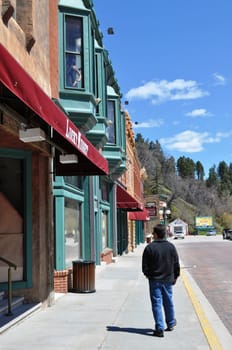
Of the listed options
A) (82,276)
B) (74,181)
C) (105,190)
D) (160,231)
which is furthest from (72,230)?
(105,190)

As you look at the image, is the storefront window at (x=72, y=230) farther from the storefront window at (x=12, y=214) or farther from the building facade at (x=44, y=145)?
the storefront window at (x=12, y=214)

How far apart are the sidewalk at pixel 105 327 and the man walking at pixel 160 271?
40 centimetres

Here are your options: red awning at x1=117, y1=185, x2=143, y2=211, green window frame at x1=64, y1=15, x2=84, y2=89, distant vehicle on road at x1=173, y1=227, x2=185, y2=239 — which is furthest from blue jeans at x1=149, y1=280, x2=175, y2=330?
distant vehicle on road at x1=173, y1=227, x2=185, y2=239

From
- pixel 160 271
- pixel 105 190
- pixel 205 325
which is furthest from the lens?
pixel 105 190

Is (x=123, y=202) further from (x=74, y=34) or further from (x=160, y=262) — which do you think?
(x=160, y=262)

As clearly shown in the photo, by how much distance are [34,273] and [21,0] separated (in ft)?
16.8

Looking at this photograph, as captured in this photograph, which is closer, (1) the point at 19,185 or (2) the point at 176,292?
(1) the point at 19,185

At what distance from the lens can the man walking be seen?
24.3ft

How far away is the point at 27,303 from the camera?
9.65 metres

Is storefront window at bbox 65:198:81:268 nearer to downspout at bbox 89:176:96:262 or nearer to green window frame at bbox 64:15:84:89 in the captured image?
downspout at bbox 89:176:96:262

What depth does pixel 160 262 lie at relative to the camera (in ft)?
24.4

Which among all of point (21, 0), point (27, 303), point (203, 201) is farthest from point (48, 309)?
point (203, 201)

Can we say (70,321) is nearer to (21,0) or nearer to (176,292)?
(176,292)

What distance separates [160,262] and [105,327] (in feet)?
5.20
